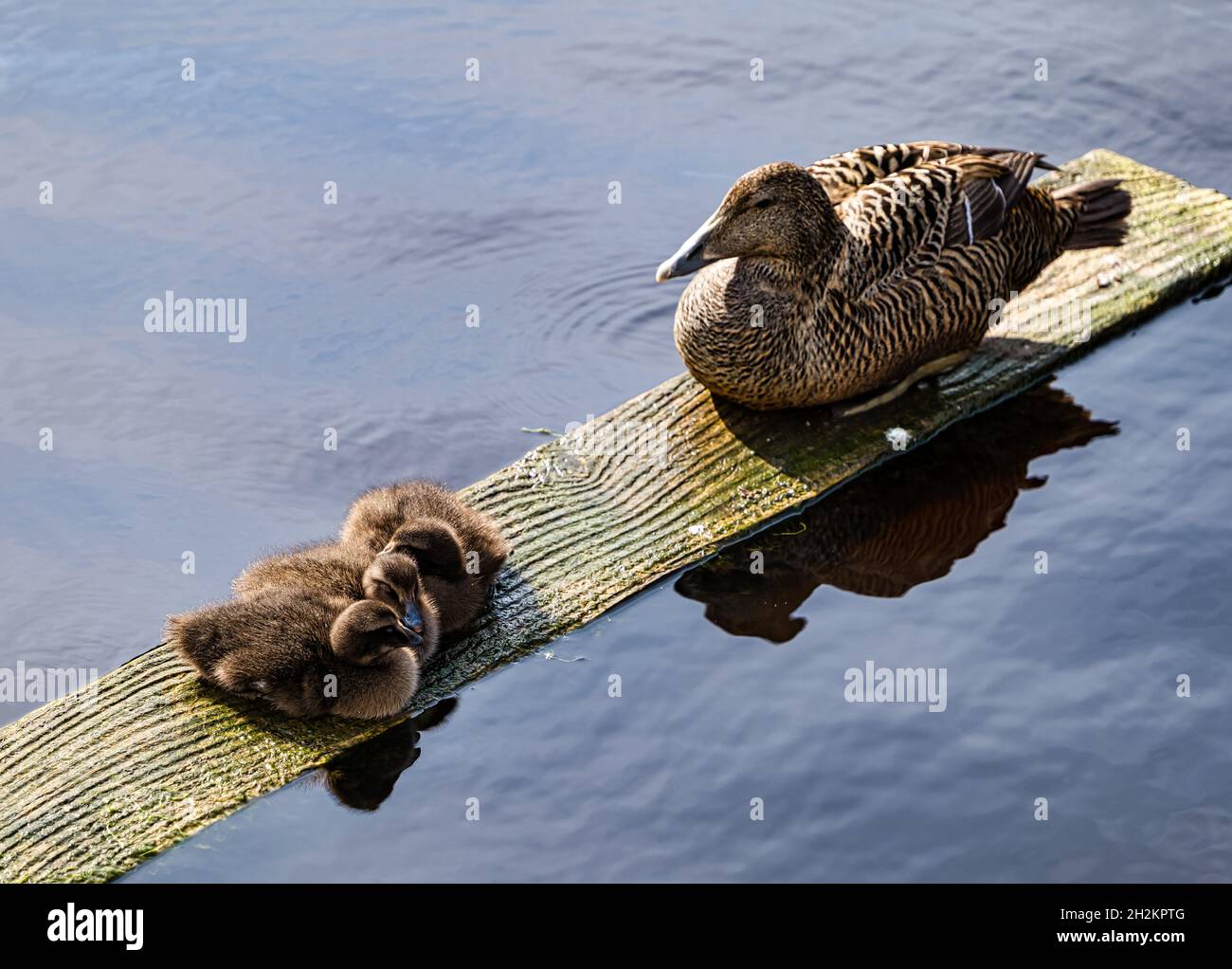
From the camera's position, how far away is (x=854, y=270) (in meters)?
7.45

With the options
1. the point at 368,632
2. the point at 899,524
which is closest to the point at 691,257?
the point at 899,524

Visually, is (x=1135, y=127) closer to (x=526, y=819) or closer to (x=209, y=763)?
(x=526, y=819)

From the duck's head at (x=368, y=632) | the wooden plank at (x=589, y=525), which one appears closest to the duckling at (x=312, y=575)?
the duck's head at (x=368, y=632)

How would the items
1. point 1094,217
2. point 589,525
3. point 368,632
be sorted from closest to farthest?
point 368,632 < point 589,525 < point 1094,217

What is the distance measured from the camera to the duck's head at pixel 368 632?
225 inches

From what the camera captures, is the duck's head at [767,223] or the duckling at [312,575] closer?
the duckling at [312,575]

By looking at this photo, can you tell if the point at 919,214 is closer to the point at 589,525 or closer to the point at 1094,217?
the point at 1094,217

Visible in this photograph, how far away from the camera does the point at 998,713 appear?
634cm

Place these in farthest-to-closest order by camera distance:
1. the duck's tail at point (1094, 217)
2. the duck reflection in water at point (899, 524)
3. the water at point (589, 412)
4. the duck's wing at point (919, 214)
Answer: the duck's tail at point (1094, 217), the duck's wing at point (919, 214), the duck reflection in water at point (899, 524), the water at point (589, 412)

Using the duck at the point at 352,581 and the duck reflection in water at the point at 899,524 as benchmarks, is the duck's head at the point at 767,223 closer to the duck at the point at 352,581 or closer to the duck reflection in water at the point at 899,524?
the duck reflection in water at the point at 899,524

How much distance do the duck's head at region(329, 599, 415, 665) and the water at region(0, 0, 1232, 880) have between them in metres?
0.47

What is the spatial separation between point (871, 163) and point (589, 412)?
76.8 inches

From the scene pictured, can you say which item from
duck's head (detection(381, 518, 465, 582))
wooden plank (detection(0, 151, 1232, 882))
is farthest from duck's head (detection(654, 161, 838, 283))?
duck's head (detection(381, 518, 465, 582))

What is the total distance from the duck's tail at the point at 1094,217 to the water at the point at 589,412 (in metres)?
0.64
